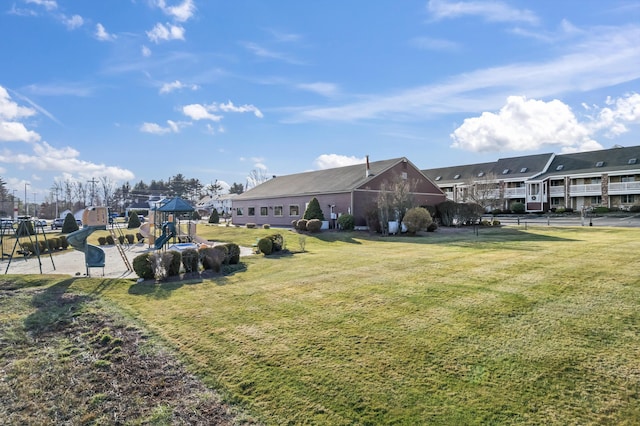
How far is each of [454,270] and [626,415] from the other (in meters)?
5.94

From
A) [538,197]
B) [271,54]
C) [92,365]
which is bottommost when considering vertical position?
[92,365]

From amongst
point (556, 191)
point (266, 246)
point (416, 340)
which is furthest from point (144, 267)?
point (556, 191)

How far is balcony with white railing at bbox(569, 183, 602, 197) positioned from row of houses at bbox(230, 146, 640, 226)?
87 mm

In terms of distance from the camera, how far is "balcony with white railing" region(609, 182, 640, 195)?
35.4 metres

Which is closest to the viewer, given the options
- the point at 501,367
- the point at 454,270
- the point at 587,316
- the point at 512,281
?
the point at 501,367

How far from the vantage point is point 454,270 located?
30.0 feet

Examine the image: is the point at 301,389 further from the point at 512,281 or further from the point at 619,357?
the point at 512,281

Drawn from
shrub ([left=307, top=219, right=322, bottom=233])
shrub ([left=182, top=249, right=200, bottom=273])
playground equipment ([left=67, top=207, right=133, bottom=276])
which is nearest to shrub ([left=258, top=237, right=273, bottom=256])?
shrub ([left=182, top=249, right=200, bottom=273])

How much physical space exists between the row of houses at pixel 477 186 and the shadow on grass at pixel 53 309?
1881cm

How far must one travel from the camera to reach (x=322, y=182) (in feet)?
104

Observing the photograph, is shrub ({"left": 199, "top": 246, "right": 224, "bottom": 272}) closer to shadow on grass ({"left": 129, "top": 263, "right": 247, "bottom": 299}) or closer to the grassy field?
shadow on grass ({"left": 129, "top": 263, "right": 247, "bottom": 299})

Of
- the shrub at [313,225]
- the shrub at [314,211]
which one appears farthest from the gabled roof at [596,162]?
the shrub at [313,225]

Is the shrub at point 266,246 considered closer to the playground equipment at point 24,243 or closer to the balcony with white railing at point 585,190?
the playground equipment at point 24,243

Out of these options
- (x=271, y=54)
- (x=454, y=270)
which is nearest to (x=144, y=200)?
(x=271, y=54)
